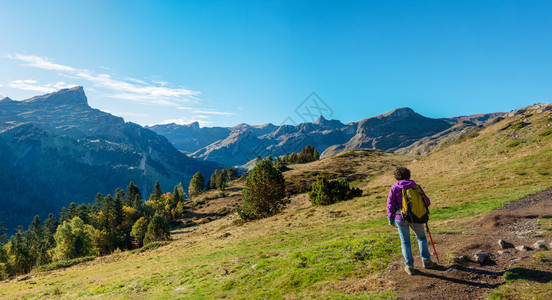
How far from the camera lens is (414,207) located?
8867mm

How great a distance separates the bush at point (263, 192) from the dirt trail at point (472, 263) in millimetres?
35666

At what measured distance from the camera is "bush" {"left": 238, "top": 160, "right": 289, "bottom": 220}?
4791cm

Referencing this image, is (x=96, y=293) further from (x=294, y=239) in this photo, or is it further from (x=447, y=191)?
(x=447, y=191)

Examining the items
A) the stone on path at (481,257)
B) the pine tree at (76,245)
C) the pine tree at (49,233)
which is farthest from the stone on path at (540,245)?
the pine tree at (49,233)

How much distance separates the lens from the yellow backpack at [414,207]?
8.86 metres

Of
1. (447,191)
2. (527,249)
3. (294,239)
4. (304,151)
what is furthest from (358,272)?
(304,151)

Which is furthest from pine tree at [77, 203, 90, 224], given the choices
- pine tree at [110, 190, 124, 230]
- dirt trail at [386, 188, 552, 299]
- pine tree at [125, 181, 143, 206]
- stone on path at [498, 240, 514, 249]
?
stone on path at [498, 240, 514, 249]

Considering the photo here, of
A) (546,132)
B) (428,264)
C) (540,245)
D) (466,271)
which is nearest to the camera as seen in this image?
(466,271)

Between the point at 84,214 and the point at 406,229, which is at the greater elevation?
the point at 406,229

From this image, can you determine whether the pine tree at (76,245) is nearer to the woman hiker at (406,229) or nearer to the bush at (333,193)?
the bush at (333,193)

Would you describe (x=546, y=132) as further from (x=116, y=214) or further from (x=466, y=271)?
(x=116, y=214)

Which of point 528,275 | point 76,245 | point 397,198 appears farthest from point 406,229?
point 76,245

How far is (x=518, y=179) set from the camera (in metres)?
27.1

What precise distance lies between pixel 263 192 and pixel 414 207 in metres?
40.3
